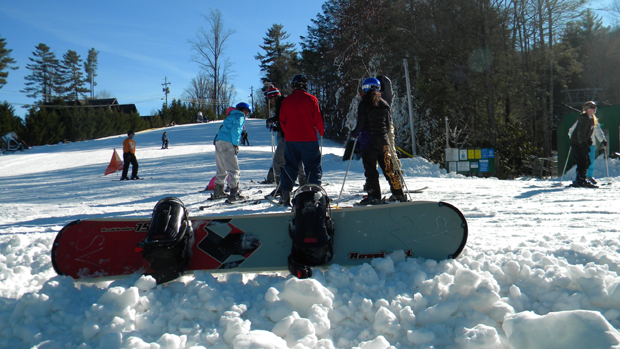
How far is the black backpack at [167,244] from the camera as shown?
2.37 m

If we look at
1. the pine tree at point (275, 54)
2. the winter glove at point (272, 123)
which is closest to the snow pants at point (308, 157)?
the winter glove at point (272, 123)

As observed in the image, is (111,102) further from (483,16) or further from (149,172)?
(483,16)

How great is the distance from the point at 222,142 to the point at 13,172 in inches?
525

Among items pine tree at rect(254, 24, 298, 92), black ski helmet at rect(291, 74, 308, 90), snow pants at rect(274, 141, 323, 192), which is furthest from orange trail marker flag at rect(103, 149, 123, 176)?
pine tree at rect(254, 24, 298, 92)

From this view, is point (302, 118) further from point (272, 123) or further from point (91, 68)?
point (91, 68)

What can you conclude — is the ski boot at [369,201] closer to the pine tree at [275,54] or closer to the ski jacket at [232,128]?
the ski jacket at [232,128]

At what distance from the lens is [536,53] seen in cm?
2181

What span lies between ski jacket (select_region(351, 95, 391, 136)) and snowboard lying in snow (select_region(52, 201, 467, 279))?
8.71 ft

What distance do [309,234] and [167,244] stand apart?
0.90 metres

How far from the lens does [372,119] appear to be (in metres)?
5.31

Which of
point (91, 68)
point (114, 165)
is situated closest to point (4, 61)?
point (91, 68)

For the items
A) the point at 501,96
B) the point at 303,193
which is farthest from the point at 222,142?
the point at 501,96

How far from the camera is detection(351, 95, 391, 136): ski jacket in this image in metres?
5.30

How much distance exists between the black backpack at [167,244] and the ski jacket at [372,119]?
3.27 m
